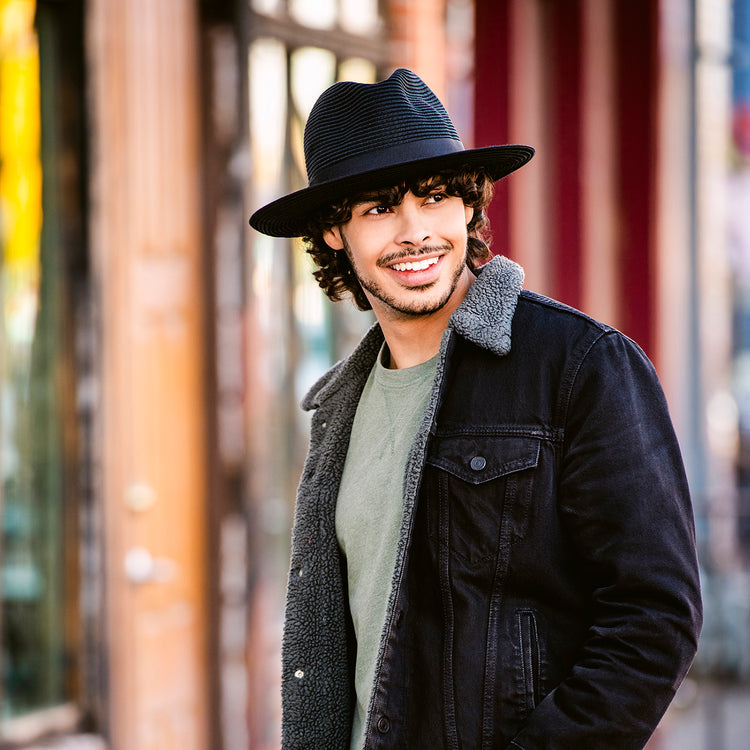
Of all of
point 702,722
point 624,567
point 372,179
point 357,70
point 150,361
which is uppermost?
point 357,70

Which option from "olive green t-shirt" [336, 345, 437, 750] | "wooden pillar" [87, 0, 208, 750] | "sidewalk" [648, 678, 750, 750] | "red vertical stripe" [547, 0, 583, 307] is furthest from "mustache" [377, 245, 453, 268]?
"sidewalk" [648, 678, 750, 750]

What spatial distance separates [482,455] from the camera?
5.48ft

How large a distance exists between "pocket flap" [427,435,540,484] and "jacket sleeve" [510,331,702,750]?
72 mm

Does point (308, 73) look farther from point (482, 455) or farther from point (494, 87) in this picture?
point (482, 455)

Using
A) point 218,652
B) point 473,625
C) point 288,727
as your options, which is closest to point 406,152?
point 473,625

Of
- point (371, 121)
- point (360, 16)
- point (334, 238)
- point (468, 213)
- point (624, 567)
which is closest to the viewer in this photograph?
point (624, 567)

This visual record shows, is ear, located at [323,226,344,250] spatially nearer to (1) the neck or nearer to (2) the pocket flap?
(1) the neck

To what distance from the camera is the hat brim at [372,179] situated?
71.6 inches

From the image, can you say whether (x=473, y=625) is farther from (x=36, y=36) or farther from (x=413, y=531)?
(x=36, y=36)

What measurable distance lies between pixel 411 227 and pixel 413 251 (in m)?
0.05

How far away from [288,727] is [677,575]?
3.10 feet

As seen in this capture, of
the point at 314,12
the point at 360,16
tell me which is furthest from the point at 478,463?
the point at 360,16

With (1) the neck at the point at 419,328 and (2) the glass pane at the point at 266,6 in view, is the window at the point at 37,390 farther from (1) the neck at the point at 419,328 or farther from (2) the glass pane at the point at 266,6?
(1) the neck at the point at 419,328

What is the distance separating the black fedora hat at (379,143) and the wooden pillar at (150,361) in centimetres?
207
